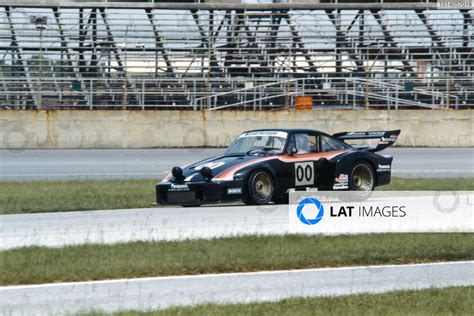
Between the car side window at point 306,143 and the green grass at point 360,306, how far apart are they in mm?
7118

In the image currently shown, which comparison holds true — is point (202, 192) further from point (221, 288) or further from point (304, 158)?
point (221, 288)

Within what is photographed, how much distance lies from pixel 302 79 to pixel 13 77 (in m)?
9.65

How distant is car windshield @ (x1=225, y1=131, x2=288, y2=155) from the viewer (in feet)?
48.8

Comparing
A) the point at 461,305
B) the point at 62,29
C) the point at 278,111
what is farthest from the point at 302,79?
the point at 461,305

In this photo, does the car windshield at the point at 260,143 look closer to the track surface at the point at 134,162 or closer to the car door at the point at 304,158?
the car door at the point at 304,158

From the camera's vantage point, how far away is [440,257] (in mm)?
10086

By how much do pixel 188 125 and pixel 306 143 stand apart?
13086 mm

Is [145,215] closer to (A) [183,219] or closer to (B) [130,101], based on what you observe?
(A) [183,219]

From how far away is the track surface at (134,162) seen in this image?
21000 millimetres

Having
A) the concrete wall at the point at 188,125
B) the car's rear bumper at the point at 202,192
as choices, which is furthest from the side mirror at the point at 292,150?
the concrete wall at the point at 188,125

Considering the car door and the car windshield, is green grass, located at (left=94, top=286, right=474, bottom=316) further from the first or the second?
the car windshield

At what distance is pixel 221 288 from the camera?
27.5 feet

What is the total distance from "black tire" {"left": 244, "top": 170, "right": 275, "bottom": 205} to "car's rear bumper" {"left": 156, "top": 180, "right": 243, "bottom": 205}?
0.67 ft

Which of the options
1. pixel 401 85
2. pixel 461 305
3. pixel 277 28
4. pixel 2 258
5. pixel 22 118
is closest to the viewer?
pixel 461 305
